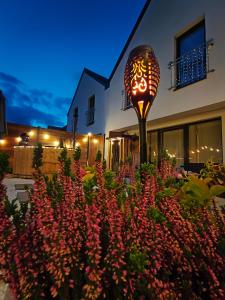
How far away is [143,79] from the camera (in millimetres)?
2352

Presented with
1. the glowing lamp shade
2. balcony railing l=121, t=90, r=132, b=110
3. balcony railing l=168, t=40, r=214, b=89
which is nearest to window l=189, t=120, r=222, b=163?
balcony railing l=168, t=40, r=214, b=89

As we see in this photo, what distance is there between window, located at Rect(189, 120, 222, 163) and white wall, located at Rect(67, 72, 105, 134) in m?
5.61

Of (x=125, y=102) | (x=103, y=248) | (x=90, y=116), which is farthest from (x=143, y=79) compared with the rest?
(x=90, y=116)

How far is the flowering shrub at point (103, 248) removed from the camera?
0.86 m

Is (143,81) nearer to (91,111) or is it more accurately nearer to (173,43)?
(173,43)

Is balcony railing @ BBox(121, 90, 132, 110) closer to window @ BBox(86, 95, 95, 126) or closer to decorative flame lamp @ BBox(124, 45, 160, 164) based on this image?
window @ BBox(86, 95, 95, 126)

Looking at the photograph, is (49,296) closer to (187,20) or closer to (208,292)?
(208,292)

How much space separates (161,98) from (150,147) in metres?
2.72

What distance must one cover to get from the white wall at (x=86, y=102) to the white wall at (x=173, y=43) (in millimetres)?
2299

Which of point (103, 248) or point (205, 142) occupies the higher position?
point (205, 142)

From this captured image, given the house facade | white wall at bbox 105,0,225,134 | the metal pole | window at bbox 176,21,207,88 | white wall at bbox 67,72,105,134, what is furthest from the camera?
white wall at bbox 67,72,105,134

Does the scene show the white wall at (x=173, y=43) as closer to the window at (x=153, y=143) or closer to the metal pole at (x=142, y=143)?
the window at (x=153, y=143)

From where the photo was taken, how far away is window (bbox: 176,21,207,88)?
6.41m

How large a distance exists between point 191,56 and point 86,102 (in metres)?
8.80
